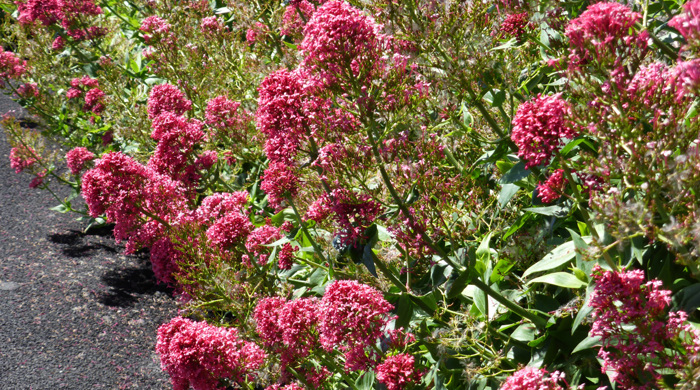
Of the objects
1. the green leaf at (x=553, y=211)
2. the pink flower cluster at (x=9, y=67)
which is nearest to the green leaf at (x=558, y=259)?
the green leaf at (x=553, y=211)

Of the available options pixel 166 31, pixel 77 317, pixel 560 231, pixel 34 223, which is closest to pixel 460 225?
pixel 560 231

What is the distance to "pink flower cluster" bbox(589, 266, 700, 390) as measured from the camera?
5.30 feet

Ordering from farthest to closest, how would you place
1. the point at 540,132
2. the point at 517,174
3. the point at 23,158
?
the point at 23,158 → the point at 517,174 → the point at 540,132

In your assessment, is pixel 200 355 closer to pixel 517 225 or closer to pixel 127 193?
pixel 127 193

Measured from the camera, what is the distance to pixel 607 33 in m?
1.78

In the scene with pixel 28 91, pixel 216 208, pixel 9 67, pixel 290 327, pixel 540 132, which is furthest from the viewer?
pixel 9 67

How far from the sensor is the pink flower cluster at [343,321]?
247 cm

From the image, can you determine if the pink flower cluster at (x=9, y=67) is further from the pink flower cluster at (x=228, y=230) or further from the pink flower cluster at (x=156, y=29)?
the pink flower cluster at (x=228, y=230)

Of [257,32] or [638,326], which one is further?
[257,32]

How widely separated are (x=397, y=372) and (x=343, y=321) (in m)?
0.37

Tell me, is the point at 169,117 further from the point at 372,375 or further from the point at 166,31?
the point at 372,375

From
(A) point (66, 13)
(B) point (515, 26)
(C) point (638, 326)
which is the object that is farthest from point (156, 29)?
(C) point (638, 326)

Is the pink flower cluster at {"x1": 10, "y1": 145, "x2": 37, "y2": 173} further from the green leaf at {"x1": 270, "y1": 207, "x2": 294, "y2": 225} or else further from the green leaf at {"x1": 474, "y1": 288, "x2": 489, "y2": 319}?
the green leaf at {"x1": 474, "y1": 288, "x2": 489, "y2": 319}

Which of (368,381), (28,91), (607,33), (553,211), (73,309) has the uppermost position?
(607,33)
